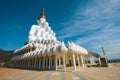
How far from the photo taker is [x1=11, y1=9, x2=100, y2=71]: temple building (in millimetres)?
23828

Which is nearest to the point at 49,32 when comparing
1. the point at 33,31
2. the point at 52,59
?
the point at 33,31

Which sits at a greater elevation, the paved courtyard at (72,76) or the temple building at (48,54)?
the temple building at (48,54)

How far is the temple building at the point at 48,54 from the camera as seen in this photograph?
78.2 ft

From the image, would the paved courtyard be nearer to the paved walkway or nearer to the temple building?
the paved walkway

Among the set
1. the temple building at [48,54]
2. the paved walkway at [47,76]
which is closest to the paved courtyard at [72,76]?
the paved walkway at [47,76]

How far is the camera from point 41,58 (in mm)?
31281

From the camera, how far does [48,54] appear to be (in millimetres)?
25328

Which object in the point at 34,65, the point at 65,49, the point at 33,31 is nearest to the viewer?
the point at 65,49

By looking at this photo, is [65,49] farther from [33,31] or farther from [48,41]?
[33,31]

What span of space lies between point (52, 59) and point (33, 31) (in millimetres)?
26723

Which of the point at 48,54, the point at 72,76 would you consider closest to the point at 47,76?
the point at 72,76

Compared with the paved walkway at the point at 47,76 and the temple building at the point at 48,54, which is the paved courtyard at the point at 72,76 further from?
the temple building at the point at 48,54

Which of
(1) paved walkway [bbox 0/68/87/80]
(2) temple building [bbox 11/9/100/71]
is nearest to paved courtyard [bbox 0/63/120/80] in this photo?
(1) paved walkway [bbox 0/68/87/80]

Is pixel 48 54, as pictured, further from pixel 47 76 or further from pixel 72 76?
pixel 72 76
